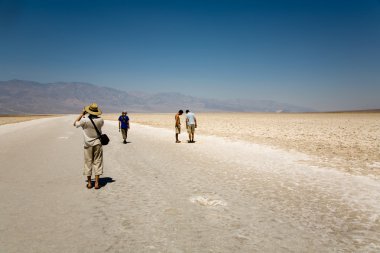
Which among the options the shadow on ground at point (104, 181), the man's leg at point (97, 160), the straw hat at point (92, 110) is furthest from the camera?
the shadow on ground at point (104, 181)

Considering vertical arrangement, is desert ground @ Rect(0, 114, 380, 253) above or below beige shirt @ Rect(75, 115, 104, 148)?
below

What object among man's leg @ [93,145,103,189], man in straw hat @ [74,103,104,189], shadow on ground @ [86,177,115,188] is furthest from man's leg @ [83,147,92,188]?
shadow on ground @ [86,177,115,188]

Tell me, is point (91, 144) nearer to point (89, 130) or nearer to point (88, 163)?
point (89, 130)

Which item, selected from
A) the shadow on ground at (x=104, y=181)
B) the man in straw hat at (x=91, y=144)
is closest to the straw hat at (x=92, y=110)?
the man in straw hat at (x=91, y=144)

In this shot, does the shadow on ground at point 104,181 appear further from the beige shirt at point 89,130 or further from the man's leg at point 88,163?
the beige shirt at point 89,130

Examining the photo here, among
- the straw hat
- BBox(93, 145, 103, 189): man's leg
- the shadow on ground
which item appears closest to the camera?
the straw hat

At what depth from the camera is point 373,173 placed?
30.2 feet

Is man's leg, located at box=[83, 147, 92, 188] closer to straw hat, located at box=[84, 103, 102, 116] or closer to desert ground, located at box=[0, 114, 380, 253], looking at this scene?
desert ground, located at box=[0, 114, 380, 253]

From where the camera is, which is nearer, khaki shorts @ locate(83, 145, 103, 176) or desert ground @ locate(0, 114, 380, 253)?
desert ground @ locate(0, 114, 380, 253)

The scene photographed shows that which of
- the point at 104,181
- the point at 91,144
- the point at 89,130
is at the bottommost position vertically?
the point at 104,181

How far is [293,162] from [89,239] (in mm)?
8589

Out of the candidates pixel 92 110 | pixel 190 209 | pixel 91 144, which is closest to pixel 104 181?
pixel 91 144

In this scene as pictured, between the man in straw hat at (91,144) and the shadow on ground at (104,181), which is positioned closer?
the man in straw hat at (91,144)

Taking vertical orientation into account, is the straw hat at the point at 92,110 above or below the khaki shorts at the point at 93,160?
above
